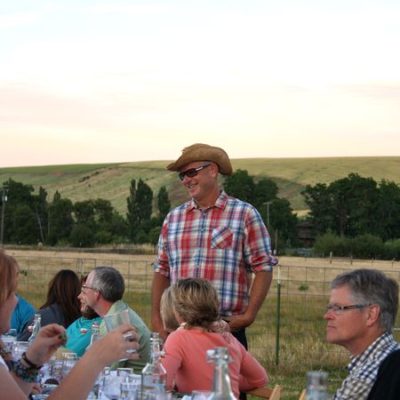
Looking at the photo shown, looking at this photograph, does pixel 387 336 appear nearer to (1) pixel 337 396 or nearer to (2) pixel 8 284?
(1) pixel 337 396

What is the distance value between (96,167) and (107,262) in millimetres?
67296

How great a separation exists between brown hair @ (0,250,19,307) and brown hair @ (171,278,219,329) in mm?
1472

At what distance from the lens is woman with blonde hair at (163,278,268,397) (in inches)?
186

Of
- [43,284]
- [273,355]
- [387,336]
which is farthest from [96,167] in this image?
[387,336]

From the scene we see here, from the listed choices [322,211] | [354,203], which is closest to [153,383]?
[354,203]

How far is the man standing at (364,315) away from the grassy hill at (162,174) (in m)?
87.8

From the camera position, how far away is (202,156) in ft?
20.0

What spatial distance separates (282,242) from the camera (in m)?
73.5

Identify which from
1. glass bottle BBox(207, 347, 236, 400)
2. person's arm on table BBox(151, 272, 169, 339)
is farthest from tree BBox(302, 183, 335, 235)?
glass bottle BBox(207, 347, 236, 400)

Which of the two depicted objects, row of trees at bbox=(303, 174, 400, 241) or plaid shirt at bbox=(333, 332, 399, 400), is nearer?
plaid shirt at bbox=(333, 332, 399, 400)

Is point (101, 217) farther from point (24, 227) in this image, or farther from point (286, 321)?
point (286, 321)

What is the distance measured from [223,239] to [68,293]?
142cm

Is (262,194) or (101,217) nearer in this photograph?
(262,194)

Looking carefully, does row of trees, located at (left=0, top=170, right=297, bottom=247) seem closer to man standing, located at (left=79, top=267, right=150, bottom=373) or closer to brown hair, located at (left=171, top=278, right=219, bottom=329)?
man standing, located at (left=79, top=267, right=150, bottom=373)
